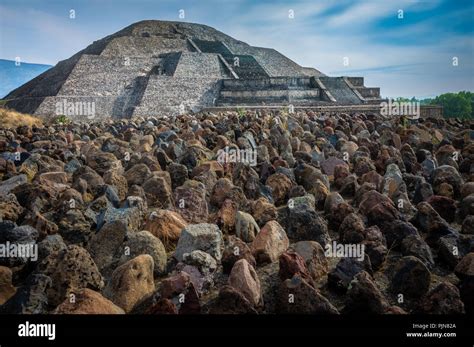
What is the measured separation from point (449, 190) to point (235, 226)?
11.2 ft

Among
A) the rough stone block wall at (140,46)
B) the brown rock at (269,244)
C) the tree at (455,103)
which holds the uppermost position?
the rough stone block wall at (140,46)

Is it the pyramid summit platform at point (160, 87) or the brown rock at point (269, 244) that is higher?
the pyramid summit platform at point (160, 87)

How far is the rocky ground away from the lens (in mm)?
3666

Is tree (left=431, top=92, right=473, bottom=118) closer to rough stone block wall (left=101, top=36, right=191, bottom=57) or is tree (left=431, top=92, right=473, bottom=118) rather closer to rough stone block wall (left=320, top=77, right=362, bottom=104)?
rough stone block wall (left=320, top=77, right=362, bottom=104)

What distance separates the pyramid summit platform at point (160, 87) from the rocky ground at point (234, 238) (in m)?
21.0

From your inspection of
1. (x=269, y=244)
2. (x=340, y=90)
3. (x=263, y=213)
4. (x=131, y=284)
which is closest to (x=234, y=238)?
(x=269, y=244)

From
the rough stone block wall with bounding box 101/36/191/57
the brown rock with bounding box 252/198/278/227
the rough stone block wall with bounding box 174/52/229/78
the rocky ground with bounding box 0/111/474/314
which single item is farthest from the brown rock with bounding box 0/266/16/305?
the rough stone block wall with bounding box 101/36/191/57

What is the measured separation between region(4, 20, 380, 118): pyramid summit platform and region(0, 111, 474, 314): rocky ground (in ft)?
68.8

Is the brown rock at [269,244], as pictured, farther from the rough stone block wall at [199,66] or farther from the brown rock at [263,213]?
the rough stone block wall at [199,66]

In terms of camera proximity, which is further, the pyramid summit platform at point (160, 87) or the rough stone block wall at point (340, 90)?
the rough stone block wall at point (340, 90)

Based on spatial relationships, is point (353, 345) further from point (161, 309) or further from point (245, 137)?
point (245, 137)

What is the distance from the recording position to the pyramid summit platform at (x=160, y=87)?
1152 inches

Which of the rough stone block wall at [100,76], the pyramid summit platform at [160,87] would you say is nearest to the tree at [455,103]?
the pyramid summit platform at [160,87]

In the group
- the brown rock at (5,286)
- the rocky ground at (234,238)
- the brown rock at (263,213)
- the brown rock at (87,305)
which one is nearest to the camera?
the brown rock at (87,305)
